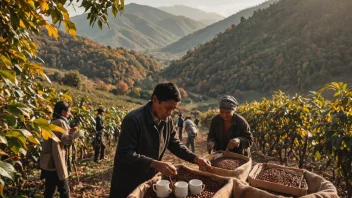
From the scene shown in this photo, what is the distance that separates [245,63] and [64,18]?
2398 inches

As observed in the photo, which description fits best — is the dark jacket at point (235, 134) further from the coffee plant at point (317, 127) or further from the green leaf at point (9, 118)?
the green leaf at point (9, 118)

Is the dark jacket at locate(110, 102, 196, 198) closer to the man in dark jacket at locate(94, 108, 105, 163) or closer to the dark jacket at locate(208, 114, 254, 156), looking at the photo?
the dark jacket at locate(208, 114, 254, 156)

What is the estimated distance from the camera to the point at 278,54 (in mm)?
57281

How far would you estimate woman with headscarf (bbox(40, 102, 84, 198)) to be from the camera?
376 cm

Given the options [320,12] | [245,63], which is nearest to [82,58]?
[245,63]

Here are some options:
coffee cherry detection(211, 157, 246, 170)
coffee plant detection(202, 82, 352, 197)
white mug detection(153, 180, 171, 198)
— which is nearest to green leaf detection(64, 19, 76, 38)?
white mug detection(153, 180, 171, 198)

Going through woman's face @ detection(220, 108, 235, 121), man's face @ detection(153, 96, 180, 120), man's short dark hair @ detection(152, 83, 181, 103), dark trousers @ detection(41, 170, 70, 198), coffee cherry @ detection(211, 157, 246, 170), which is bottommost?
dark trousers @ detection(41, 170, 70, 198)

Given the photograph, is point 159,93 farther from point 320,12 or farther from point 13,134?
point 320,12

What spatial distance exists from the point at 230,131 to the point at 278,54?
58.3 m

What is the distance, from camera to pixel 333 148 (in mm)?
3992

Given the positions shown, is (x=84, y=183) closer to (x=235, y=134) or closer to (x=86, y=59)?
(x=235, y=134)

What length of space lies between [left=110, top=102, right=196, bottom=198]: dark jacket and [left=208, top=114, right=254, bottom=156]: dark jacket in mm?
1393

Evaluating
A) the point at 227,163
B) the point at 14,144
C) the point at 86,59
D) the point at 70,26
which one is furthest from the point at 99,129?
the point at 86,59

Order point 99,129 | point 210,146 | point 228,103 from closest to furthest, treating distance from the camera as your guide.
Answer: point 228,103 → point 210,146 → point 99,129
